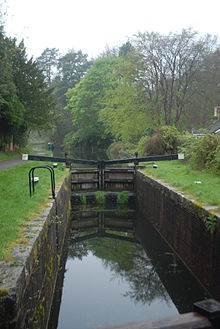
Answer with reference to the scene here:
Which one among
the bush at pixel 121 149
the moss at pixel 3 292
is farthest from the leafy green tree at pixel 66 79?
the moss at pixel 3 292

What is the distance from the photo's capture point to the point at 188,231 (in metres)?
6.11

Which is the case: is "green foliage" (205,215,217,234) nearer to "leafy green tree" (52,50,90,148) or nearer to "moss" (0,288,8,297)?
"moss" (0,288,8,297)

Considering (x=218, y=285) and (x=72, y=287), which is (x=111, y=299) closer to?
(x=72, y=287)

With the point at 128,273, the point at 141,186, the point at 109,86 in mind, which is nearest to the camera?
the point at 128,273

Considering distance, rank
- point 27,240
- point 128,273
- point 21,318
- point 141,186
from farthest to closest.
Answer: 1. point 141,186
2. point 128,273
3. point 27,240
4. point 21,318

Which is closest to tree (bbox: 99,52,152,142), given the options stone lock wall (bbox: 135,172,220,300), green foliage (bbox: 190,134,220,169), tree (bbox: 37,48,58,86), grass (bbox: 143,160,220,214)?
green foliage (bbox: 190,134,220,169)

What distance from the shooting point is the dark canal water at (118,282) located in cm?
519

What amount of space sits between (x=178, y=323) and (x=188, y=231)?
3.89 meters

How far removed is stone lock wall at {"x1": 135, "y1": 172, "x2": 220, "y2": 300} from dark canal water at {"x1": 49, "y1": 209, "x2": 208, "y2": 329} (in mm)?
274

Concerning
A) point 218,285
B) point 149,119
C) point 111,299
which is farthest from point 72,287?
point 149,119

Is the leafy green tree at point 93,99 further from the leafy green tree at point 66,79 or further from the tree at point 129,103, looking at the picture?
the tree at point 129,103

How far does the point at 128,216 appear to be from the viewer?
11281mm

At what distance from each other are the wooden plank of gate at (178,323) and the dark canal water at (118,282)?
189cm

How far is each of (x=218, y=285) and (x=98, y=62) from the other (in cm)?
3420
